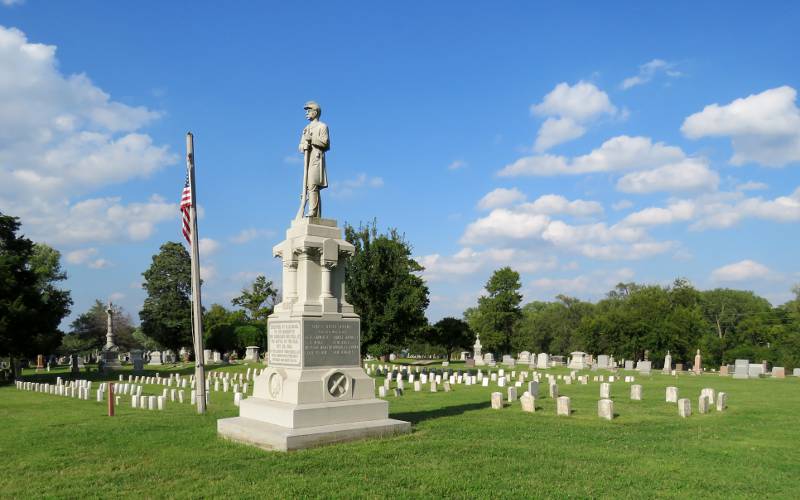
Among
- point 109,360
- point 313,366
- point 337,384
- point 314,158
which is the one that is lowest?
point 109,360

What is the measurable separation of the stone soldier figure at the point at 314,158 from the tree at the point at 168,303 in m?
45.7

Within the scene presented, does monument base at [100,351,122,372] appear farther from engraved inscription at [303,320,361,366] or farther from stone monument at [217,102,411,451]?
engraved inscription at [303,320,361,366]

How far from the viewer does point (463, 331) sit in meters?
56.9

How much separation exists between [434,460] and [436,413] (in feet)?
19.1

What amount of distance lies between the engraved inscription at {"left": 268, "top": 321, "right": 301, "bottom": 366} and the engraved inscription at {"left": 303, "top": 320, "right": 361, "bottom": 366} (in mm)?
199

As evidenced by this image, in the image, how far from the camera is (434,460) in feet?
26.3

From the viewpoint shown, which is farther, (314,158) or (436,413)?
(436,413)

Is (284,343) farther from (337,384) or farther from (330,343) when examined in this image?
(337,384)

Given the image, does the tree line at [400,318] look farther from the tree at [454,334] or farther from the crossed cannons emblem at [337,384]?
the crossed cannons emblem at [337,384]

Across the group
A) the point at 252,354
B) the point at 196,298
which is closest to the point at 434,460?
the point at 196,298

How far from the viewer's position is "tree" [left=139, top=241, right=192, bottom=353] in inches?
2093

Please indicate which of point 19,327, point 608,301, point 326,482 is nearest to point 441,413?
point 326,482

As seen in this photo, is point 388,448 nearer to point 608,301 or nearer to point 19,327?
point 19,327

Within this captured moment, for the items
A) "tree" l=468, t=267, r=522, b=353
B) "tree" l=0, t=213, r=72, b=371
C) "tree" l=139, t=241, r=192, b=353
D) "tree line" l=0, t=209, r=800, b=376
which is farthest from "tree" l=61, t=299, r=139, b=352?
"tree" l=468, t=267, r=522, b=353
